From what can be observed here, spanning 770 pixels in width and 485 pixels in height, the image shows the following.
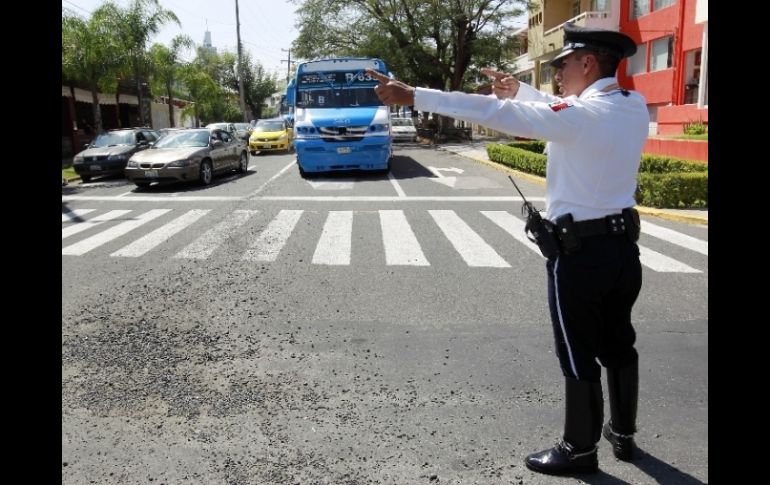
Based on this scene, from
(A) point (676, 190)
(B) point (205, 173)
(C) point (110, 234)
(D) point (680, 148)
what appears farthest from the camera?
(B) point (205, 173)

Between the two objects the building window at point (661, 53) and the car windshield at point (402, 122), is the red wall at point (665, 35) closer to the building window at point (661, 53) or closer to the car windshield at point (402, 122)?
the building window at point (661, 53)

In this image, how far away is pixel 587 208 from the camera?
265 cm

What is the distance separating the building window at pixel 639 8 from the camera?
25719mm

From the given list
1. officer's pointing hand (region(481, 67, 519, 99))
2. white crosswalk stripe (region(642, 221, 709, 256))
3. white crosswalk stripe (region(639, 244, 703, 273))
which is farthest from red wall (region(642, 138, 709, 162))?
officer's pointing hand (region(481, 67, 519, 99))

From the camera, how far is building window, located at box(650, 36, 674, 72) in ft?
78.4

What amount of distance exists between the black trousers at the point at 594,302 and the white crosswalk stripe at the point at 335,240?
14.4ft

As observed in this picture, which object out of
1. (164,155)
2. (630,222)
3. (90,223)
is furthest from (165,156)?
(630,222)

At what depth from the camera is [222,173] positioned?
16578mm

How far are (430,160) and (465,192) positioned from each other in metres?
8.94

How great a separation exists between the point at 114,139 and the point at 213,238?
471 inches

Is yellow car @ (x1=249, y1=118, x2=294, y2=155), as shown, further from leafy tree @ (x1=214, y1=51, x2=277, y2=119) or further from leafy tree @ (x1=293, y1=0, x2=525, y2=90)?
leafy tree @ (x1=214, y1=51, x2=277, y2=119)

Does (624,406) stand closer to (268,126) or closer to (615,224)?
(615,224)
